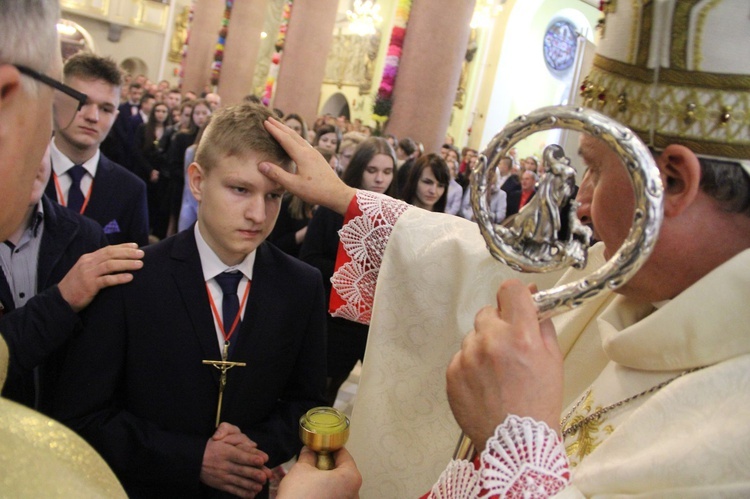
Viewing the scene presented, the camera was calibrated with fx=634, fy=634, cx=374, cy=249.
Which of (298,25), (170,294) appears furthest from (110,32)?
(170,294)

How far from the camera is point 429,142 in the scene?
697 cm

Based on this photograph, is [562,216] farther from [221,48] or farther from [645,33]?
[221,48]

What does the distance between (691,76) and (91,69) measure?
2.69 meters

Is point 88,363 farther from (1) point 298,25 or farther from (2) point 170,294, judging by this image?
(1) point 298,25

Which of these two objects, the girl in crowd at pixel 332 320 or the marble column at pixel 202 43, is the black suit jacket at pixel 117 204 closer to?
the girl in crowd at pixel 332 320

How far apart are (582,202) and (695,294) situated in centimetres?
37

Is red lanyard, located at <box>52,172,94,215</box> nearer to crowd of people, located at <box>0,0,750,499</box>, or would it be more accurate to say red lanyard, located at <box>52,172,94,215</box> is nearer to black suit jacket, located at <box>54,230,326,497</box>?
crowd of people, located at <box>0,0,750,499</box>

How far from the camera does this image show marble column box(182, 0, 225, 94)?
15719mm

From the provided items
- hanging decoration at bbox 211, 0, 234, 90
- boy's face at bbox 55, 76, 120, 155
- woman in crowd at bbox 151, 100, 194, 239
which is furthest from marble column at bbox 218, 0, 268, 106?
boy's face at bbox 55, 76, 120, 155

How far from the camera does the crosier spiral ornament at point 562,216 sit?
0.81 m

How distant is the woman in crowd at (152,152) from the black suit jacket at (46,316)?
453cm

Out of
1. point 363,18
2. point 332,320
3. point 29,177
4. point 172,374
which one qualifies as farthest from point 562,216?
point 363,18

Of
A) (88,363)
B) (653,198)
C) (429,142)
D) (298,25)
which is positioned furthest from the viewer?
(298,25)

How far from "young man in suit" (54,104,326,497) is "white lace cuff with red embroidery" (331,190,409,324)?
185mm
